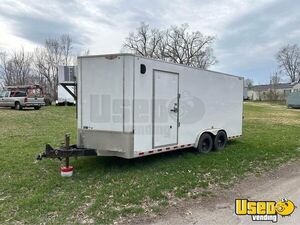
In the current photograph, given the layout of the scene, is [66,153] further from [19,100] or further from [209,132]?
[19,100]

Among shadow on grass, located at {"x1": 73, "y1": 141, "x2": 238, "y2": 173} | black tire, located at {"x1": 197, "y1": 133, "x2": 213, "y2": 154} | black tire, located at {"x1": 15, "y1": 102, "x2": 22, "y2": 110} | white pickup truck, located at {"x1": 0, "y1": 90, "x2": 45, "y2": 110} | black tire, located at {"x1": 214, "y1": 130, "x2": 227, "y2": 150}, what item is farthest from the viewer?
black tire, located at {"x1": 15, "y1": 102, "x2": 22, "y2": 110}

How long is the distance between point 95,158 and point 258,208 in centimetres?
447

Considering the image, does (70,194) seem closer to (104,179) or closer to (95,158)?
(104,179)

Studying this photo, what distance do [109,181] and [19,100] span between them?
72.5 feet

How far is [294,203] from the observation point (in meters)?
4.87

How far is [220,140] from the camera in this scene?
937cm

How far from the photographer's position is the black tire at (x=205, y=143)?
331 inches

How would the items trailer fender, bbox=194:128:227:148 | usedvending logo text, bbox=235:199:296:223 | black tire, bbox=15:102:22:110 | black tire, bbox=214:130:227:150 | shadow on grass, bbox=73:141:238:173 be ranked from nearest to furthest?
usedvending logo text, bbox=235:199:296:223, shadow on grass, bbox=73:141:238:173, trailer fender, bbox=194:128:227:148, black tire, bbox=214:130:227:150, black tire, bbox=15:102:22:110

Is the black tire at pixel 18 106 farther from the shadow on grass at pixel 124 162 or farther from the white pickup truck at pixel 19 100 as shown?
the shadow on grass at pixel 124 162

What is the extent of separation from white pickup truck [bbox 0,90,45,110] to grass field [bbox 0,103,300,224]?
55.8ft

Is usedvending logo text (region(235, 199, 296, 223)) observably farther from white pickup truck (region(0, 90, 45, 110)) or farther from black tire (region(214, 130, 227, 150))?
white pickup truck (region(0, 90, 45, 110))

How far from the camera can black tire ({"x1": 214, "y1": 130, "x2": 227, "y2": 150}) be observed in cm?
901

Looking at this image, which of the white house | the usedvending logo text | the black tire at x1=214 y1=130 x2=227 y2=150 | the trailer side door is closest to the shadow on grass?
→ the trailer side door

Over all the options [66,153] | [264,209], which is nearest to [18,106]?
[66,153]
